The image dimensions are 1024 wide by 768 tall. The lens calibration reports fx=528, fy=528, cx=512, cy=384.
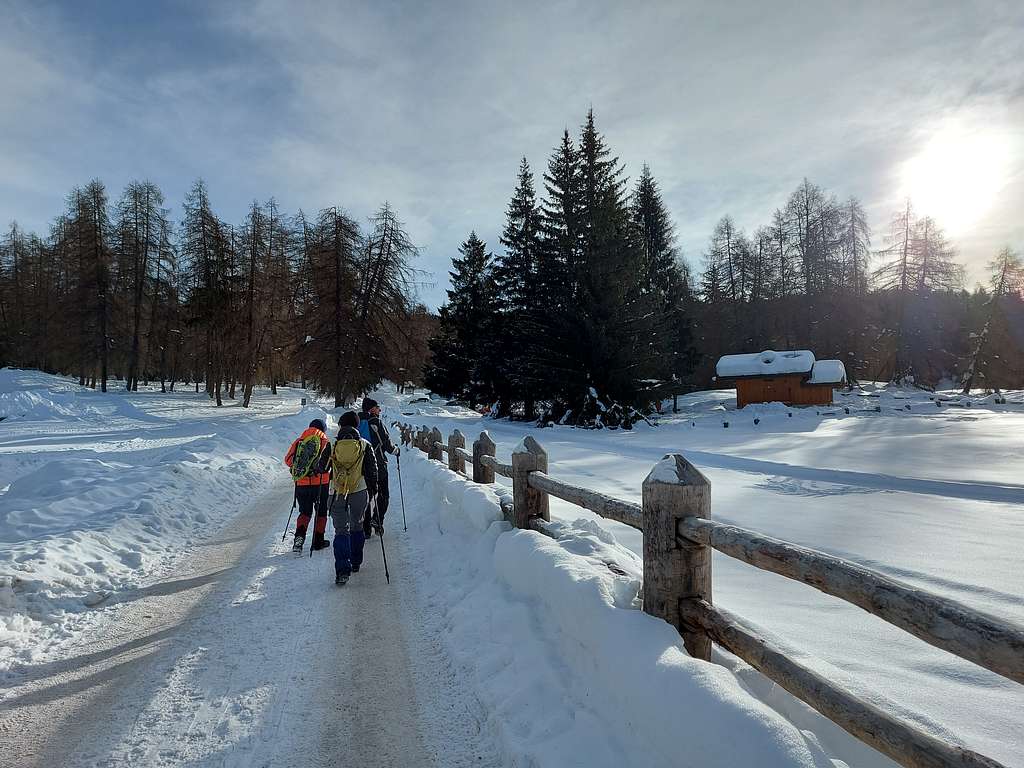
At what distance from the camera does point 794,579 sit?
245 centimetres

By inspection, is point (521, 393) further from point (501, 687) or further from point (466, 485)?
point (501, 687)

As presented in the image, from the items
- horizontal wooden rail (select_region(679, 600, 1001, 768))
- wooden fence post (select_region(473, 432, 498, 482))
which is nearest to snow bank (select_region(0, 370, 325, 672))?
wooden fence post (select_region(473, 432, 498, 482))

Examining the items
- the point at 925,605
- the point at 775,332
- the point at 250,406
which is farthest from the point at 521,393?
the point at 775,332

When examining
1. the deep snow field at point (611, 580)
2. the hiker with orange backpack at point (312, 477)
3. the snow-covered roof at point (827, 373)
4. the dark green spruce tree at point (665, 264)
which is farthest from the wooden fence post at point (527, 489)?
the snow-covered roof at point (827, 373)

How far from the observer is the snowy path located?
2865mm

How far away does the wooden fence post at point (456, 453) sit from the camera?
33.0 feet

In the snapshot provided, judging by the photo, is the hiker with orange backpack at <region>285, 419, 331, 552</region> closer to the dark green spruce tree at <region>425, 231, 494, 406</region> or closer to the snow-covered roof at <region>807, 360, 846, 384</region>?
the dark green spruce tree at <region>425, 231, 494, 406</region>

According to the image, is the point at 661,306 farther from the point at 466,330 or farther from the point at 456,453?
the point at 456,453

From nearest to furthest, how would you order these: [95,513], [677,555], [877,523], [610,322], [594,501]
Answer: [677,555] < [594,501] < [877,523] < [95,513] < [610,322]

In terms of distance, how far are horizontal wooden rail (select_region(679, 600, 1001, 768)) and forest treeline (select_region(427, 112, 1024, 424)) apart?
22253 mm

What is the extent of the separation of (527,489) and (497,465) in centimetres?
172

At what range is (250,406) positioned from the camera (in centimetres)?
3391

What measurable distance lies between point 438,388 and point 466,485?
30735 millimetres

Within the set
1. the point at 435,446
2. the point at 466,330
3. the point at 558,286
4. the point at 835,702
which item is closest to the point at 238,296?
the point at 466,330
